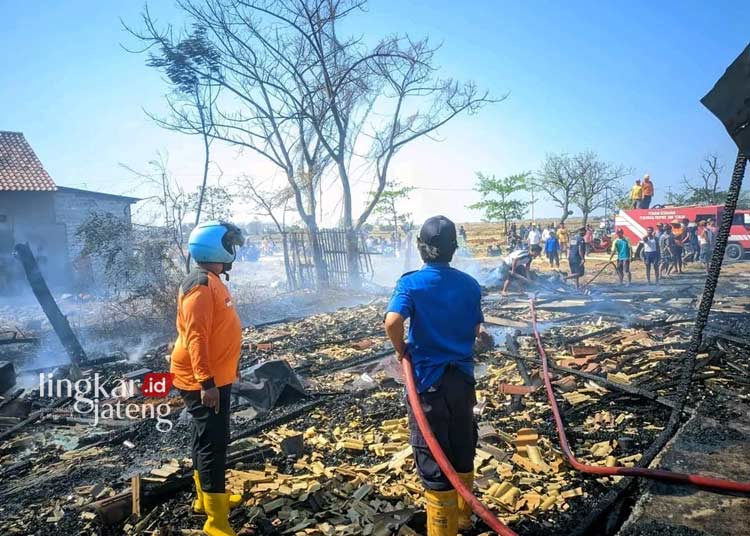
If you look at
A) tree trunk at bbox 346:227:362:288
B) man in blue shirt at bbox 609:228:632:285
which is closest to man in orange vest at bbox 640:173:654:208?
man in blue shirt at bbox 609:228:632:285

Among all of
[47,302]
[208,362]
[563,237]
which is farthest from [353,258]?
[563,237]

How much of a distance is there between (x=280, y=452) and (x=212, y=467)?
1.41 metres

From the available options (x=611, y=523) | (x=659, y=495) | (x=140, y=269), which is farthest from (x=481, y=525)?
(x=140, y=269)

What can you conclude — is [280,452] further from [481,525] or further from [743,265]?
[743,265]

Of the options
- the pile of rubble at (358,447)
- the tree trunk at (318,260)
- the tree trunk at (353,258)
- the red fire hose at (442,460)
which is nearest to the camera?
the red fire hose at (442,460)

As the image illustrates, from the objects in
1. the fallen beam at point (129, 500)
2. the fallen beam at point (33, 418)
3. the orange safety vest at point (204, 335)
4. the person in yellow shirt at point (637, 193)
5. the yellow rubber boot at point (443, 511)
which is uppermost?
the person in yellow shirt at point (637, 193)

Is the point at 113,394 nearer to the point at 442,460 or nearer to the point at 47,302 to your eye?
the point at 47,302

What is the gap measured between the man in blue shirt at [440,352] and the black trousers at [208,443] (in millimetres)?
1375

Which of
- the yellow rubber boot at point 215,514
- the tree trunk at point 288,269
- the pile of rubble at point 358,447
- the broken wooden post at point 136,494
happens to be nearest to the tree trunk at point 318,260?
the tree trunk at point 288,269

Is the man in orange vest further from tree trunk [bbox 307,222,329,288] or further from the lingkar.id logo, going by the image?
the lingkar.id logo

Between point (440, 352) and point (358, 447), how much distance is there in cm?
214

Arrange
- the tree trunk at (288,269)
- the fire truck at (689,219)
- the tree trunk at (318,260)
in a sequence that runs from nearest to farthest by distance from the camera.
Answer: the tree trunk at (318,260) < the tree trunk at (288,269) < the fire truck at (689,219)

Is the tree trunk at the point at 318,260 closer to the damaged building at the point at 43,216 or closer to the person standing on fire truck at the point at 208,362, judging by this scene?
the damaged building at the point at 43,216

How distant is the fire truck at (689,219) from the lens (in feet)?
75.4
